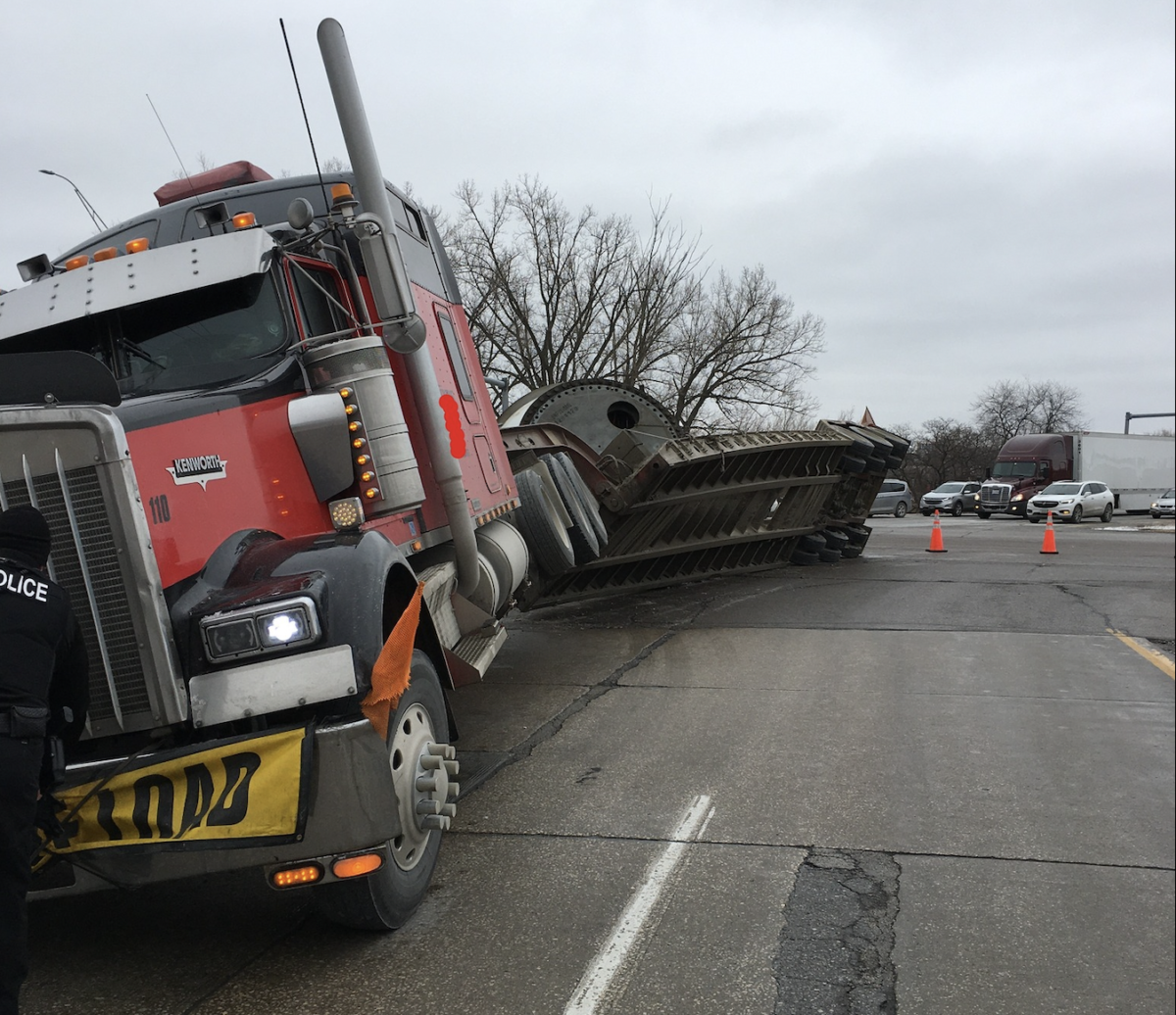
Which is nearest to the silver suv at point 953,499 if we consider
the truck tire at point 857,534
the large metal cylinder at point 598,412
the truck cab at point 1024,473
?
the truck cab at point 1024,473

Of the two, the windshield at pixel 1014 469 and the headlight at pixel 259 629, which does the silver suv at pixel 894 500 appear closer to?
the windshield at pixel 1014 469

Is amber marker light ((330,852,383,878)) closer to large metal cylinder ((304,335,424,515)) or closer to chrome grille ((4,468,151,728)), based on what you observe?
chrome grille ((4,468,151,728))

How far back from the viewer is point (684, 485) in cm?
1260

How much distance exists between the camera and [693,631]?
10.7 meters

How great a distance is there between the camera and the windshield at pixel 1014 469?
132 feet

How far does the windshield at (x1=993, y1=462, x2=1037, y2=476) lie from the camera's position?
132 ft

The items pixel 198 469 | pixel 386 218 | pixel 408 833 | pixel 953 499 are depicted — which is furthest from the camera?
pixel 953 499

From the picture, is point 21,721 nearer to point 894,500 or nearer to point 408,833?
point 408,833

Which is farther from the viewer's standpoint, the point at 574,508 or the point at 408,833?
the point at 574,508

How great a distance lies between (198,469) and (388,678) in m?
1.15

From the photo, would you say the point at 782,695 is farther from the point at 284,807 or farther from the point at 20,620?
the point at 20,620

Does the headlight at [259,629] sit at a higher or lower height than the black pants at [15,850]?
higher

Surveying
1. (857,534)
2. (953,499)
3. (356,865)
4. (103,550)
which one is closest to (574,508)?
(356,865)

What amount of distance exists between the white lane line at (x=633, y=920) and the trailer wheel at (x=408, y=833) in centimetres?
74
